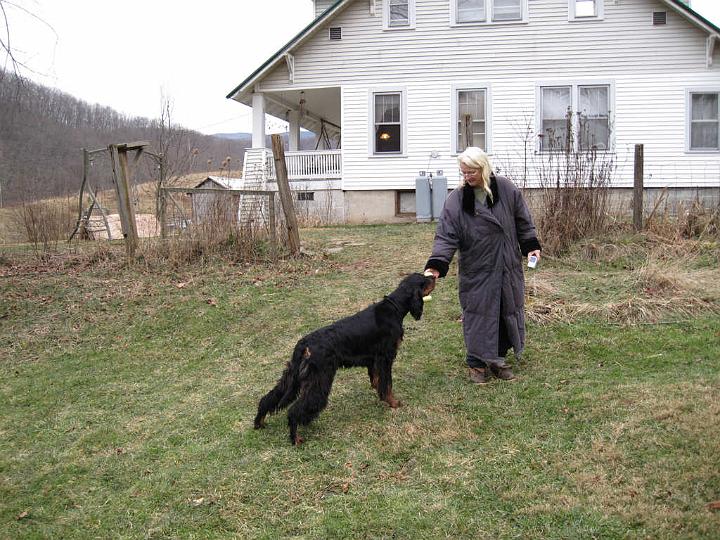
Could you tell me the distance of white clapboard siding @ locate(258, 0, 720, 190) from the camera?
16734 millimetres

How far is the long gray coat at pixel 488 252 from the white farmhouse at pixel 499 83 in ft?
36.8

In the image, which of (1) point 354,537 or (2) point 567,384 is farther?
(2) point 567,384

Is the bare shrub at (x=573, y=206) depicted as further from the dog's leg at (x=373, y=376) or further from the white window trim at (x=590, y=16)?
the white window trim at (x=590, y=16)

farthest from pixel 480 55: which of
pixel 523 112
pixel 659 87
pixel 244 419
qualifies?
pixel 244 419

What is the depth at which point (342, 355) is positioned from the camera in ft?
16.1

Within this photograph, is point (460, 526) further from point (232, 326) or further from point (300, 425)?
point (232, 326)

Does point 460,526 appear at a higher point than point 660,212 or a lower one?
lower

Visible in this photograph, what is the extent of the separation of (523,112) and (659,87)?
3.33 m

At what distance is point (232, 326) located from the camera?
8164mm

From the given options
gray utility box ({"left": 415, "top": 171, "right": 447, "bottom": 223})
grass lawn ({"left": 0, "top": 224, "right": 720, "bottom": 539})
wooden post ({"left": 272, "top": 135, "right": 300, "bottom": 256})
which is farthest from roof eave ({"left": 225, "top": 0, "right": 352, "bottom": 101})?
grass lawn ({"left": 0, "top": 224, "right": 720, "bottom": 539})

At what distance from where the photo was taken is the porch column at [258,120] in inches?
736

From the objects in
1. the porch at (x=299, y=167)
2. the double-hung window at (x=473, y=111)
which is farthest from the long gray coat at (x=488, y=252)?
the porch at (x=299, y=167)

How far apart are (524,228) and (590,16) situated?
13.4 m

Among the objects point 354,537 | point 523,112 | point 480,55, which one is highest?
point 480,55
